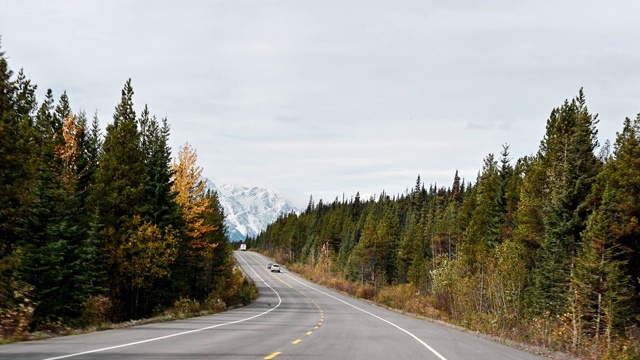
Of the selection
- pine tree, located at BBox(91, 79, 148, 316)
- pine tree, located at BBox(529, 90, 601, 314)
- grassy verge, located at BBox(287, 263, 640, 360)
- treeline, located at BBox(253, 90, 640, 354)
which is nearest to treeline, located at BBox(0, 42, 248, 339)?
pine tree, located at BBox(91, 79, 148, 316)

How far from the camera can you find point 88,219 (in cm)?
2969

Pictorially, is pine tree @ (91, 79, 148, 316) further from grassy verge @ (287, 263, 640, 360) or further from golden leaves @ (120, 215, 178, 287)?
grassy verge @ (287, 263, 640, 360)

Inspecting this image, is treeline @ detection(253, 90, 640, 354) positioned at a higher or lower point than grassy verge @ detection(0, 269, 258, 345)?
higher

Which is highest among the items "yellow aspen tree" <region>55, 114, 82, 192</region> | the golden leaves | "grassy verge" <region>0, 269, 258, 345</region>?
"yellow aspen tree" <region>55, 114, 82, 192</region>

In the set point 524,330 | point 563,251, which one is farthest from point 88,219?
point 563,251

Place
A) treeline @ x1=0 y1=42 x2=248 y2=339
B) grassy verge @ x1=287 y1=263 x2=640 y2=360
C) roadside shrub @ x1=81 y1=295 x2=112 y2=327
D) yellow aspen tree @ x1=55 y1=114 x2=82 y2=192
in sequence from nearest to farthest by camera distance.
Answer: grassy verge @ x1=287 y1=263 x2=640 y2=360 < treeline @ x1=0 y1=42 x2=248 y2=339 < roadside shrub @ x1=81 y1=295 x2=112 y2=327 < yellow aspen tree @ x1=55 y1=114 x2=82 y2=192

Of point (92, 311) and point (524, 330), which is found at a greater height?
point (524, 330)

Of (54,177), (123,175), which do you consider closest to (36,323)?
(54,177)

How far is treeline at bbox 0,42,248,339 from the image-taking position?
1875 centimetres

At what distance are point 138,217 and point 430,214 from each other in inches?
3209

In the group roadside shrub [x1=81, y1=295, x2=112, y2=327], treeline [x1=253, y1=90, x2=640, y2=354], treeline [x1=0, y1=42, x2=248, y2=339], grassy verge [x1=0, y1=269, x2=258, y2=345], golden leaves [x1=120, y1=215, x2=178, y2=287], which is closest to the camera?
grassy verge [x1=0, y1=269, x2=258, y2=345]

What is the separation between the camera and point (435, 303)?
136 ft

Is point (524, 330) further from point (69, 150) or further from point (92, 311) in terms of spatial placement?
point (69, 150)

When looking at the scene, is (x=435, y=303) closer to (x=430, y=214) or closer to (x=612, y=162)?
(x=612, y=162)
